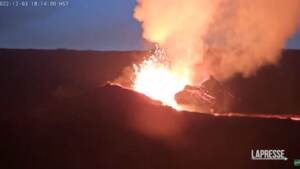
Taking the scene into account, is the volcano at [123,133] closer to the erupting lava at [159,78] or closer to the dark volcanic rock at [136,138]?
the dark volcanic rock at [136,138]

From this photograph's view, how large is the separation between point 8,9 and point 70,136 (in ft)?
4.93

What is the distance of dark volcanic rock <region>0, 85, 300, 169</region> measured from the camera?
5.79 metres

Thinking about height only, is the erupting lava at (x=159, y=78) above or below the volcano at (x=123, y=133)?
above

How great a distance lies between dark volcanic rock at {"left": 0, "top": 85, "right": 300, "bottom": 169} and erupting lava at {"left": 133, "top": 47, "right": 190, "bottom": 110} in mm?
1270

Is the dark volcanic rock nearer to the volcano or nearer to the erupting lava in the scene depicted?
the volcano

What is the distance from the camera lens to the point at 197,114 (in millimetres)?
6328

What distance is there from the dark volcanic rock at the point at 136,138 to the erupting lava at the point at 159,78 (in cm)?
127

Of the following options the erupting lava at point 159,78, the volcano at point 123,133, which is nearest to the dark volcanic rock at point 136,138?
the volcano at point 123,133

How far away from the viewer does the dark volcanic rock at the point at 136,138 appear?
19.0ft

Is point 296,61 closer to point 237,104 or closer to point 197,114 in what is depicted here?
point 237,104

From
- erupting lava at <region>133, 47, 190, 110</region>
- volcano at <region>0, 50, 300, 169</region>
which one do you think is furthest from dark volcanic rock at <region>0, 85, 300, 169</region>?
erupting lava at <region>133, 47, 190, 110</region>

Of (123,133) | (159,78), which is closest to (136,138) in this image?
(123,133)

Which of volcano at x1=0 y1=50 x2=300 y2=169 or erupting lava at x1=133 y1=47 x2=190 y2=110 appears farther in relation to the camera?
erupting lava at x1=133 y1=47 x2=190 y2=110

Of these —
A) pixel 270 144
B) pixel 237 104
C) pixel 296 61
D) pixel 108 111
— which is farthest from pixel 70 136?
pixel 296 61
